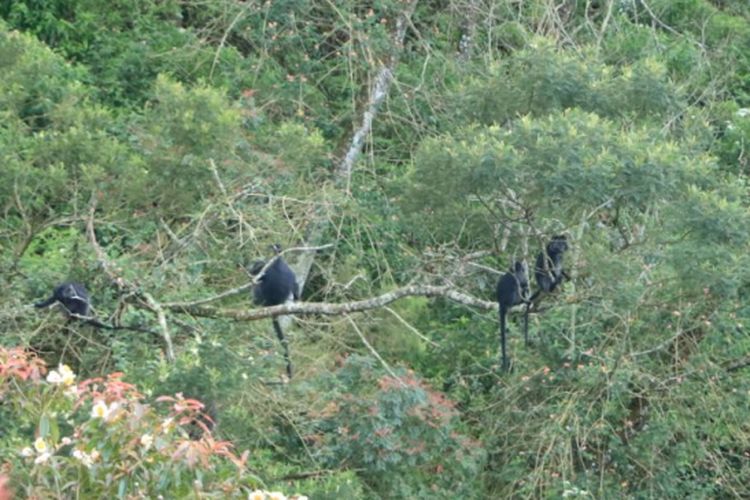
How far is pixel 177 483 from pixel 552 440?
5.34 m

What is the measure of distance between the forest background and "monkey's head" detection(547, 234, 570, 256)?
0.11 m

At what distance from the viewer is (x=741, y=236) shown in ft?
28.3

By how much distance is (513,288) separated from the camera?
9297 millimetres

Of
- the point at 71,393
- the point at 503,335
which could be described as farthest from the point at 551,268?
the point at 71,393

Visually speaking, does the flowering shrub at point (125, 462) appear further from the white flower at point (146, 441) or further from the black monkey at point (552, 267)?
the black monkey at point (552, 267)

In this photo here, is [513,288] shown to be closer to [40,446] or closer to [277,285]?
[277,285]

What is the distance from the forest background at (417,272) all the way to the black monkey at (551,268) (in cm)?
9

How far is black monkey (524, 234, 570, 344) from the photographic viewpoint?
30.3 ft

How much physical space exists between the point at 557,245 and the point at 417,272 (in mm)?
1085

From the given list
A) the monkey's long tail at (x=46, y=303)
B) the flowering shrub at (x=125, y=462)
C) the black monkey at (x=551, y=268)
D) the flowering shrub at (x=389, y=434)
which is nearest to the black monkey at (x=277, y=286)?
the flowering shrub at (x=389, y=434)

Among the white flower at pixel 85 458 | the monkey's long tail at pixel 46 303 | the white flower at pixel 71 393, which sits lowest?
the monkey's long tail at pixel 46 303

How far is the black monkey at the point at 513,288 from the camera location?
9156mm

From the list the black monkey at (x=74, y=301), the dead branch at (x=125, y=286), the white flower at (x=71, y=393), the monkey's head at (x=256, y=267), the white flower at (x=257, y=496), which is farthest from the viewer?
the monkey's head at (x=256, y=267)

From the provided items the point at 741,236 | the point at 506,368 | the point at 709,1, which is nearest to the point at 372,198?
the point at 506,368
